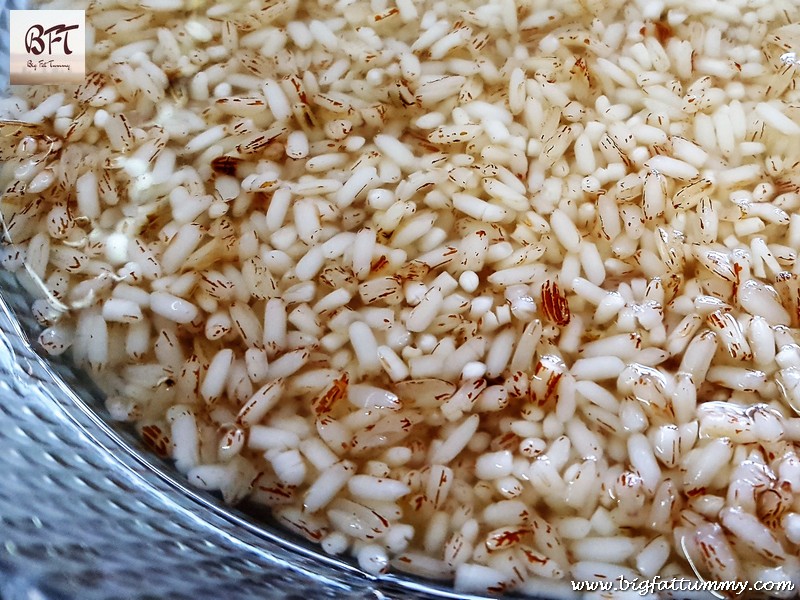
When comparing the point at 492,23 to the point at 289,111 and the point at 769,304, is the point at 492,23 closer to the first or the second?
the point at 289,111

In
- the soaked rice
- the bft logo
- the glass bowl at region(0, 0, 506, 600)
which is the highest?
the bft logo

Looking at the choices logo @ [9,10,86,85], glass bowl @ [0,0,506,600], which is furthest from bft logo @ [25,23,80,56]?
glass bowl @ [0,0,506,600]

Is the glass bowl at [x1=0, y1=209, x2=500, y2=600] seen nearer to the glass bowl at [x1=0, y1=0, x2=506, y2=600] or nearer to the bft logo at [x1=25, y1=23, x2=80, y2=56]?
the glass bowl at [x1=0, y1=0, x2=506, y2=600]

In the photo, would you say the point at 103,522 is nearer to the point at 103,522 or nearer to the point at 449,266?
the point at 103,522

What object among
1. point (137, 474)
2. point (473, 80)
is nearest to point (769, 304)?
point (473, 80)

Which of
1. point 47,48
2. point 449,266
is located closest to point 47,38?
point 47,48

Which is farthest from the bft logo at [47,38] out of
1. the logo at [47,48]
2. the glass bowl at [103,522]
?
the glass bowl at [103,522]
